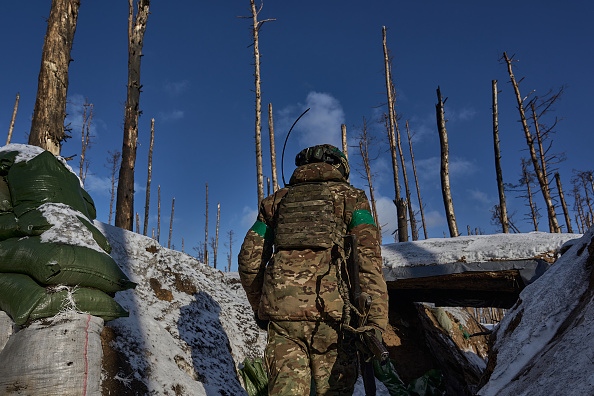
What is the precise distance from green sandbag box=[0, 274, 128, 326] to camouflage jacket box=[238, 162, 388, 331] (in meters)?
1.15

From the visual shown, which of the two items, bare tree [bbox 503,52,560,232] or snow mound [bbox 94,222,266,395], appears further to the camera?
bare tree [bbox 503,52,560,232]

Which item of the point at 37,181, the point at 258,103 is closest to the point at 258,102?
the point at 258,103

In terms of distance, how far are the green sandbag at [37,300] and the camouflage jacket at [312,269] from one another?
3.78 ft

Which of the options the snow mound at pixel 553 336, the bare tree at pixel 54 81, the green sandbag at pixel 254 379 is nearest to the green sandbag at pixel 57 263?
the green sandbag at pixel 254 379

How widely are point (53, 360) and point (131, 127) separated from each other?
22.7 ft

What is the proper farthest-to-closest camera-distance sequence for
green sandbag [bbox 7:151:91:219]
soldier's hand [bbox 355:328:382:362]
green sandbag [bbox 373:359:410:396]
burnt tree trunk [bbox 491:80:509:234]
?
burnt tree trunk [bbox 491:80:509:234]
green sandbag [bbox 373:359:410:396]
green sandbag [bbox 7:151:91:219]
soldier's hand [bbox 355:328:382:362]

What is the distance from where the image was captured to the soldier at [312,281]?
2.48 m

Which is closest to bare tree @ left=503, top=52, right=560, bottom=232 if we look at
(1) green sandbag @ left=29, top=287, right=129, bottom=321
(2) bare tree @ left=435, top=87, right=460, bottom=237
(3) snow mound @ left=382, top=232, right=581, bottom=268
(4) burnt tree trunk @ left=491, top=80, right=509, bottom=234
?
(4) burnt tree trunk @ left=491, top=80, right=509, bottom=234

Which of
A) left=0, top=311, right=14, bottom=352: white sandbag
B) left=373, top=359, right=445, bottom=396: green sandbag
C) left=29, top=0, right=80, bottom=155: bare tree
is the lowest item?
left=373, top=359, right=445, bottom=396: green sandbag

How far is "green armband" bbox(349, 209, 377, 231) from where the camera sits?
9.18 ft

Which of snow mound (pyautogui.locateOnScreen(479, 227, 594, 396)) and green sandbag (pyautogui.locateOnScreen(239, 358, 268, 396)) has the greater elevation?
snow mound (pyautogui.locateOnScreen(479, 227, 594, 396))

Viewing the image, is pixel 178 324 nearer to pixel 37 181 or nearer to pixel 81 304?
pixel 81 304

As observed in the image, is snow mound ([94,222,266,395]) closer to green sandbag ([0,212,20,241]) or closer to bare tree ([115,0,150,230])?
green sandbag ([0,212,20,241])

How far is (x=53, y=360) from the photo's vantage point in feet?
7.88
